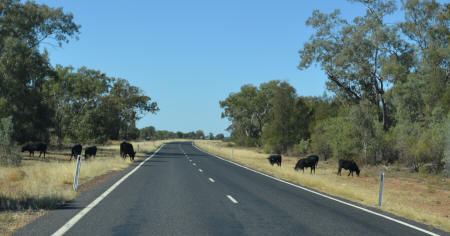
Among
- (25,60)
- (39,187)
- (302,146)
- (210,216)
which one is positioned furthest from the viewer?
(302,146)

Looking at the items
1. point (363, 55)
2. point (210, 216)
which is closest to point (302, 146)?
point (363, 55)

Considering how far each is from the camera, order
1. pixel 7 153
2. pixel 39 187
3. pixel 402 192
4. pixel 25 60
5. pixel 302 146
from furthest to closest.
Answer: pixel 302 146, pixel 25 60, pixel 7 153, pixel 402 192, pixel 39 187

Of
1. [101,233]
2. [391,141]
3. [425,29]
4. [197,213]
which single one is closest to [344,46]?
[425,29]

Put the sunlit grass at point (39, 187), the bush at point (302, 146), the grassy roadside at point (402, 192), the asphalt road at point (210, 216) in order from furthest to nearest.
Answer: the bush at point (302, 146)
the grassy roadside at point (402, 192)
the sunlit grass at point (39, 187)
the asphalt road at point (210, 216)

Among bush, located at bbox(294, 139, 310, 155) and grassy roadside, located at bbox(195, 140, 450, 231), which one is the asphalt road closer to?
grassy roadside, located at bbox(195, 140, 450, 231)

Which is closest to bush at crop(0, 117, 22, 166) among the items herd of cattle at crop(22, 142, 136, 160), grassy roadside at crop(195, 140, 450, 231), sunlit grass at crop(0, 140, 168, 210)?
sunlit grass at crop(0, 140, 168, 210)

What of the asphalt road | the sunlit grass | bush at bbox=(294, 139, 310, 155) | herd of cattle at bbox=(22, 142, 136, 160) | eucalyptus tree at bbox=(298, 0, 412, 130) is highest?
eucalyptus tree at bbox=(298, 0, 412, 130)

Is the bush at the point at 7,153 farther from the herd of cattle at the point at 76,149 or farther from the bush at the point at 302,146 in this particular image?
the bush at the point at 302,146

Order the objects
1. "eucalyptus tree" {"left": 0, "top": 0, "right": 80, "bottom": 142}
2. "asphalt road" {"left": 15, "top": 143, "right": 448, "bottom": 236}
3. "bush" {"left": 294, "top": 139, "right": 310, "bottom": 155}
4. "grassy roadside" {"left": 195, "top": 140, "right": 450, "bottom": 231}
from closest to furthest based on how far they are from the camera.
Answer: "asphalt road" {"left": 15, "top": 143, "right": 448, "bottom": 236} → "grassy roadside" {"left": 195, "top": 140, "right": 450, "bottom": 231} → "eucalyptus tree" {"left": 0, "top": 0, "right": 80, "bottom": 142} → "bush" {"left": 294, "top": 139, "right": 310, "bottom": 155}

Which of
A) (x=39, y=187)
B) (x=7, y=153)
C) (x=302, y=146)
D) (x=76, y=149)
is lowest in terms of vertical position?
(x=39, y=187)

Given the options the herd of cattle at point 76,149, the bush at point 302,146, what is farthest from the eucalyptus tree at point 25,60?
the bush at point 302,146

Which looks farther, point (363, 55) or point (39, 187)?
point (363, 55)

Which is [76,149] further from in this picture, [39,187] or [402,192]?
[402,192]

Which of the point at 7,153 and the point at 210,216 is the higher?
the point at 7,153
